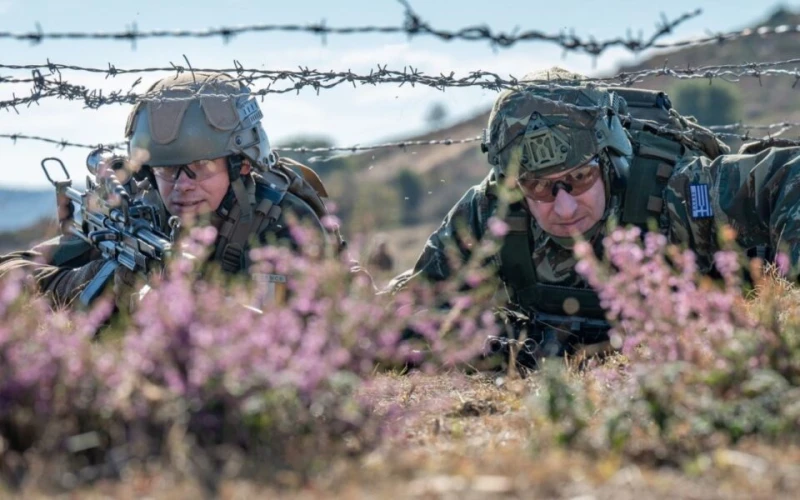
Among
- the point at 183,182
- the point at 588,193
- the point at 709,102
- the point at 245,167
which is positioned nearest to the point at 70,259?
the point at 183,182

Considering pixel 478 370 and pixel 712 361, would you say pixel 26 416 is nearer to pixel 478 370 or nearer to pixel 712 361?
pixel 712 361

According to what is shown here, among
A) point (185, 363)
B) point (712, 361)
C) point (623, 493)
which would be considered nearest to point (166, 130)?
point (185, 363)

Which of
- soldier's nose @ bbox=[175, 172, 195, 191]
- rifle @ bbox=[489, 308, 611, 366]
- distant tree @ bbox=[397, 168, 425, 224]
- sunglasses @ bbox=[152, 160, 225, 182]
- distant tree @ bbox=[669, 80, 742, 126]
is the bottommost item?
distant tree @ bbox=[397, 168, 425, 224]

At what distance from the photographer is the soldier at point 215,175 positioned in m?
6.52

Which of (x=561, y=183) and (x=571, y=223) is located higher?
(x=561, y=183)

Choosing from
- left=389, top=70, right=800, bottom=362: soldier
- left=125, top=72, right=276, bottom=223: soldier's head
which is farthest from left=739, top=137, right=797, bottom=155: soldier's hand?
left=125, top=72, right=276, bottom=223: soldier's head

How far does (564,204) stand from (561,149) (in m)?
0.32

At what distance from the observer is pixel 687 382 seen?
142 inches

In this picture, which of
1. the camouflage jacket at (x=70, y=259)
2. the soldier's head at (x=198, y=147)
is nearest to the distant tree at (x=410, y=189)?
the camouflage jacket at (x=70, y=259)

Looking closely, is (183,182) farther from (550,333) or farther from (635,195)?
(635,195)

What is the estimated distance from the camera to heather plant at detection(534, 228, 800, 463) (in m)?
3.44

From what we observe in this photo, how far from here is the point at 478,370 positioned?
5746 millimetres

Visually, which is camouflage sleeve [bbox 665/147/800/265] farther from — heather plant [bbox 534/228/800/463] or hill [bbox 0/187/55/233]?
hill [bbox 0/187/55/233]

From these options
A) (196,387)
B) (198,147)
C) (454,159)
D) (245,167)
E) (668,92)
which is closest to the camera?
(196,387)
